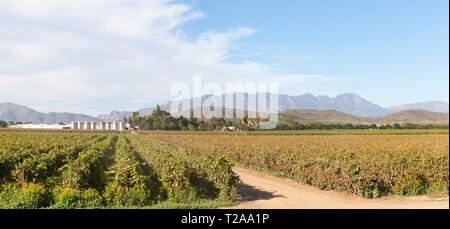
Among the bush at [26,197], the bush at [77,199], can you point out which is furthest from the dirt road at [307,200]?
the bush at [26,197]

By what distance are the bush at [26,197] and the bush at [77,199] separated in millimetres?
405

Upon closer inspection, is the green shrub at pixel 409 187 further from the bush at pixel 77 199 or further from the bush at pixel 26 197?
the bush at pixel 26 197

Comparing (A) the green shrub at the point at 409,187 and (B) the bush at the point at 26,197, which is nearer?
(B) the bush at the point at 26,197

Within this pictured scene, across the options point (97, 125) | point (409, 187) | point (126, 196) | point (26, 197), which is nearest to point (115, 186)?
point (126, 196)

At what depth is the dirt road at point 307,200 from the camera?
1173 cm

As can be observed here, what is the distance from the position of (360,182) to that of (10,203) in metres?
13.6

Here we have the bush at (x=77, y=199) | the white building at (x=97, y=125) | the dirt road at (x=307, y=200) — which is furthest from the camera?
the white building at (x=97, y=125)

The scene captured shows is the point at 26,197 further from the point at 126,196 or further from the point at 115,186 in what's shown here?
the point at 126,196

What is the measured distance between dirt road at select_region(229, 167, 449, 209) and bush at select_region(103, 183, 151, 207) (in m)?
3.58

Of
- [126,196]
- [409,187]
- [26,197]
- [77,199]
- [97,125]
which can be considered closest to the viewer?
[26,197]

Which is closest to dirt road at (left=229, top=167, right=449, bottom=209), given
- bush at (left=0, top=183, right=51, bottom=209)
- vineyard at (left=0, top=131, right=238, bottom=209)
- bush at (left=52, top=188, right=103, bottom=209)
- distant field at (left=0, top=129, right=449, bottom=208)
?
distant field at (left=0, top=129, right=449, bottom=208)

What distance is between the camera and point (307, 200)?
12734mm

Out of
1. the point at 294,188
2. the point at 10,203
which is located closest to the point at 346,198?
the point at 294,188

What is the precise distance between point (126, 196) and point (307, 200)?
7265 millimetres
